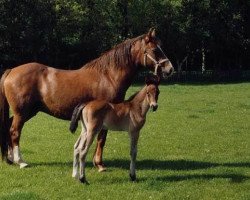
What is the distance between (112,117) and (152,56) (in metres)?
1.92

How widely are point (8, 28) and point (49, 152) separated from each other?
109 feet

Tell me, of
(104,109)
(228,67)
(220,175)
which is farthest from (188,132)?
(228,67)

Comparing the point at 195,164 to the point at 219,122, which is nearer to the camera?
the point at 195,164

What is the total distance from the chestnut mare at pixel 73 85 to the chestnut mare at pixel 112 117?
993 mm

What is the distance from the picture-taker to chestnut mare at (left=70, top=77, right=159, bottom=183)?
10.6 metres

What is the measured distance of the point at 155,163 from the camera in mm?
12906

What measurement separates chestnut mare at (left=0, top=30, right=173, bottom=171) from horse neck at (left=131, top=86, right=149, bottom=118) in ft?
3.10

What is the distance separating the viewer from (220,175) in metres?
11.5

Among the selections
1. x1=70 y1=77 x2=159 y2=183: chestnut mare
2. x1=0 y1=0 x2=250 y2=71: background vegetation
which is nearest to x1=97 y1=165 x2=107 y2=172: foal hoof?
x1=70 y1=77 x2=159 y2=183: chestnut mare

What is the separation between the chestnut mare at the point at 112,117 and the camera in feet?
34.6

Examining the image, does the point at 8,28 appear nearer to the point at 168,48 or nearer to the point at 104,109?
the point at 168,48

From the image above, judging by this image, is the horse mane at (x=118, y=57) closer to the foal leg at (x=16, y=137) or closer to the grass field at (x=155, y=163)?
the foal leg at (x=16, y=137)

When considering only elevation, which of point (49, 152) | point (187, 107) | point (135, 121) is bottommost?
point (187, 107)

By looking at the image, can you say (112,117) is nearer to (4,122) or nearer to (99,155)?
(99,155)
